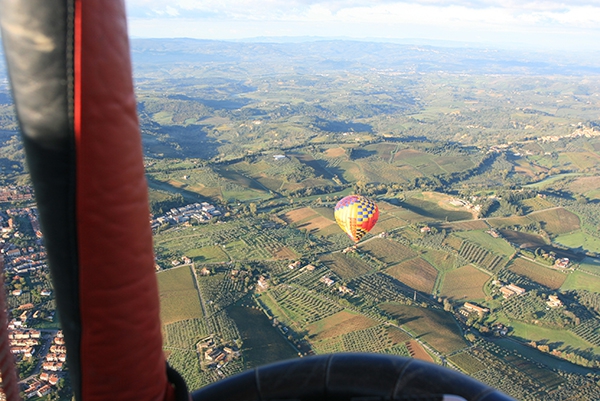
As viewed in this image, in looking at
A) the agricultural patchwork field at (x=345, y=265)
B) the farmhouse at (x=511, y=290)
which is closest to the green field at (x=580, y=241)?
the farmhouse at (x=511, y=290)

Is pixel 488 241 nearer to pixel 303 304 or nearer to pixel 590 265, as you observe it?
pixel 590 265

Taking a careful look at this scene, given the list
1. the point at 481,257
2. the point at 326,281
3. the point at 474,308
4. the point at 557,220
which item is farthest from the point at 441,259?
the point at 557,220

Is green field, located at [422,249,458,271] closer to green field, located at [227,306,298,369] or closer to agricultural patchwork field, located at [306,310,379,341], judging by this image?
agricultural patchwork field, located at [306,310,379,341]

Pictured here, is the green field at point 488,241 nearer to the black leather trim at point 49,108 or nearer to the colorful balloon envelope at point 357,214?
the colorful balloon envelope at point 357,214

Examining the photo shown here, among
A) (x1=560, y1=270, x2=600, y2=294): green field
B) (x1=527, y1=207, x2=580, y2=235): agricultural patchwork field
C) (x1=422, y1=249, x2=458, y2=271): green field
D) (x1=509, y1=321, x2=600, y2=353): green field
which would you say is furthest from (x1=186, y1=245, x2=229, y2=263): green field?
(x1=527, y1=207, x2=580, y2=235): agricultural patchwork field

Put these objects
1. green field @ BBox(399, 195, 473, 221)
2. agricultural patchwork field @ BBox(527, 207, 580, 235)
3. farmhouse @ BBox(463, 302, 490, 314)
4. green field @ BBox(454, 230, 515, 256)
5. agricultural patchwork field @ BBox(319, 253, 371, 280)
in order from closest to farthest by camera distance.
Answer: farmhouse @ BBox(463, 302, 490, 314) → agricultural patchwork field @ BBox(319, 253, 371, 280) → green field @ BBox(454, 230, 515, 256) → agricultural patchwork field @ BBox(527, 207, 580, 235) → green field @ BBox(399, 195, 473, 221)

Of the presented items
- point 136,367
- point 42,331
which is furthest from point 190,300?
point 136,367
